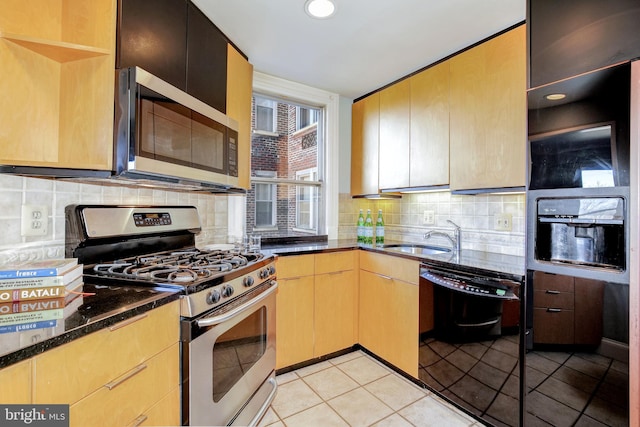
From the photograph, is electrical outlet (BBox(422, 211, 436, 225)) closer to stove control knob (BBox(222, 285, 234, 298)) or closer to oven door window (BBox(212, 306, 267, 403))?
oven door window (BBox(212, 306, 267, 403))

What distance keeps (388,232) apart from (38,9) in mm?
2771

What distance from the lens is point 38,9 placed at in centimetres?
120

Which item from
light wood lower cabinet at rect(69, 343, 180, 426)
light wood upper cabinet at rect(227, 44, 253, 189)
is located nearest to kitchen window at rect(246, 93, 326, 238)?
light wood upper cabinet at rect(227, 44, 253, 189)

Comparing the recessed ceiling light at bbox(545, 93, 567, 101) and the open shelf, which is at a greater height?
the open shelf

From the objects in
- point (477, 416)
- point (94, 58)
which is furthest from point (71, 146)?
point (477, 416)

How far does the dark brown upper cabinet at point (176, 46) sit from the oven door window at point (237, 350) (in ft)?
4.02

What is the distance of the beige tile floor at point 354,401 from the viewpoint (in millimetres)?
1719

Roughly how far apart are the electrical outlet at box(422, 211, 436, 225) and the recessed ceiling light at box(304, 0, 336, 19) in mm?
1715

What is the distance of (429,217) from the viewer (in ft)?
8.71

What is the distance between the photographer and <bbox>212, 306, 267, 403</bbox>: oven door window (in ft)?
4.31

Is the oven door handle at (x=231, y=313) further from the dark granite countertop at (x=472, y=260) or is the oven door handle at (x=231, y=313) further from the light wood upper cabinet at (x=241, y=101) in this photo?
the light wood upper cabinet at (x=241, y=101)

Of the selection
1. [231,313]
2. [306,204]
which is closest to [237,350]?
[231,313]

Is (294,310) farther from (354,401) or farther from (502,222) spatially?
(502,222)

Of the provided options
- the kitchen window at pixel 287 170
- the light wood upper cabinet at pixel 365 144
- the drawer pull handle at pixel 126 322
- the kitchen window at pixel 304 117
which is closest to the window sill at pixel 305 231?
the kitchen window at pixel 287 170
